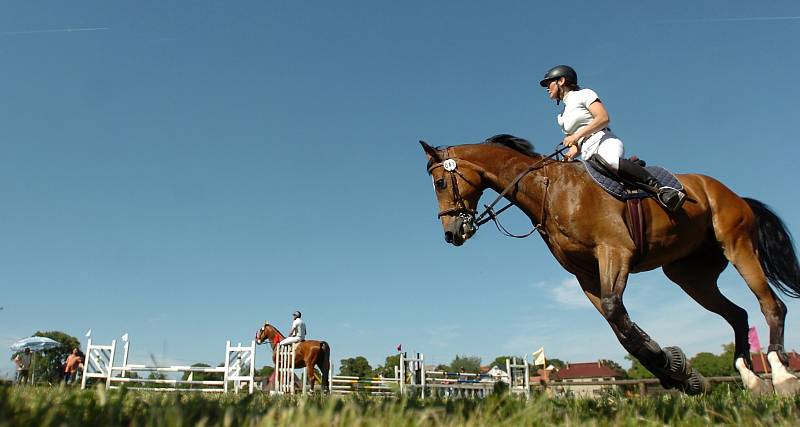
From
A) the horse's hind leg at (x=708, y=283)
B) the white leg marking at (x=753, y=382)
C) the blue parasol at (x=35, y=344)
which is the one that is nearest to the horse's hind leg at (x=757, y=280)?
the white leg marking at (x=753, y=382)

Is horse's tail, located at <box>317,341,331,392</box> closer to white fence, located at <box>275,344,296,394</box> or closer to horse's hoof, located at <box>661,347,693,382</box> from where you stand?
white fence, located at <box>275,344,296,394</box>

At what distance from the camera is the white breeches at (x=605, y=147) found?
5965 millimetres

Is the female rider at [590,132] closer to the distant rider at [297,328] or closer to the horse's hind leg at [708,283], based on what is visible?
the horse's hind leg at [708,283]

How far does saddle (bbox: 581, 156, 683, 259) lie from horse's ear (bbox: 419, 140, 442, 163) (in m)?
1.67

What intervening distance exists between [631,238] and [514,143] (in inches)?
76.7

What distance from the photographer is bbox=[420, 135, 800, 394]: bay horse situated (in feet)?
18.1

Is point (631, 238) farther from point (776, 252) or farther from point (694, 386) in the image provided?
point (776, 252)

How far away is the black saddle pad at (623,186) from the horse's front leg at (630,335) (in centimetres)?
67

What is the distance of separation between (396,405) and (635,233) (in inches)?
157

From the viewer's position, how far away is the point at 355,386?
26.5 m

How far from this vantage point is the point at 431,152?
22.7 feet

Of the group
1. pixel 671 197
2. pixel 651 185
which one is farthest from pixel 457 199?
pixel 671 197

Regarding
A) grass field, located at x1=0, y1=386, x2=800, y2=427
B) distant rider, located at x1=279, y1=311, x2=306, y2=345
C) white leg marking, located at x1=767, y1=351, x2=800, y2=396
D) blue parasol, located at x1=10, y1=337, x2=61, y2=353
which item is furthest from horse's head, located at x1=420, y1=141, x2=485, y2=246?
blue parasol, located at x1=10, y1=337, x2=61, y2=353

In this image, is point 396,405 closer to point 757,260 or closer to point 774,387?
point 774,387
